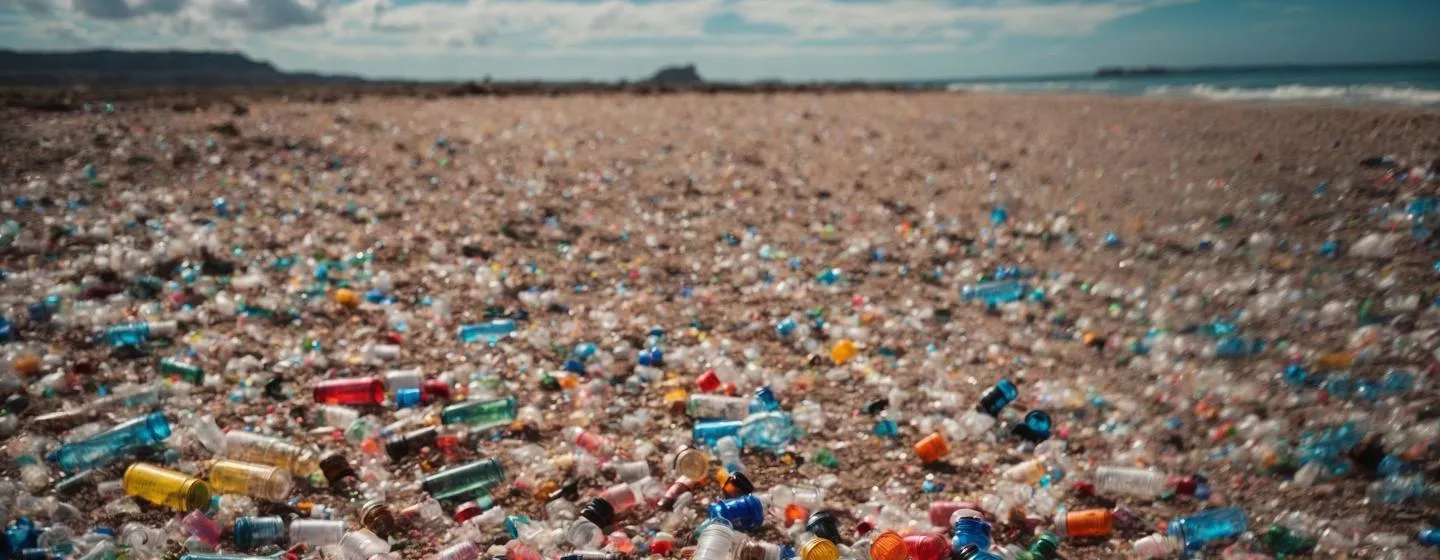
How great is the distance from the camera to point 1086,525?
9.70 ft

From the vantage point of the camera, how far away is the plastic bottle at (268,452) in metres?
3.31

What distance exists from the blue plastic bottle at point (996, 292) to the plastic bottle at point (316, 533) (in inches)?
164

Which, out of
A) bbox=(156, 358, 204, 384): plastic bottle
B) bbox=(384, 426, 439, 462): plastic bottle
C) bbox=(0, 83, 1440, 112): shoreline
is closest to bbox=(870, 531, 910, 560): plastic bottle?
bbox=(384, 426, 439, 462): plastic bottle

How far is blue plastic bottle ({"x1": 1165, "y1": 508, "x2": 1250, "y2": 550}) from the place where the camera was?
2.86m

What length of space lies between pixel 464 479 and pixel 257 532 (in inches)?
29.6

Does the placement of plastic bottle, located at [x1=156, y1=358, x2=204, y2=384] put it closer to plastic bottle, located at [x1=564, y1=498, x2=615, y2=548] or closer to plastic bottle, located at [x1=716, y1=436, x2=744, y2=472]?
plastic bottle, located at [x1=564, y1=498, x2=615, y2=548]

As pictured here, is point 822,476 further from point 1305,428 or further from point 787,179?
point 787,179

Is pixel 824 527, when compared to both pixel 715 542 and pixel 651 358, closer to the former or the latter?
pixel 715 542

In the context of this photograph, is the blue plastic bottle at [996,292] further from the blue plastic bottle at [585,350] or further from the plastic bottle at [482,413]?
the plastic bottle at [482,413]

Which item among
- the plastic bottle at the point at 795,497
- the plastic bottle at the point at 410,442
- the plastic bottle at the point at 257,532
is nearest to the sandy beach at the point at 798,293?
the plastic bottle at the point at 410,442

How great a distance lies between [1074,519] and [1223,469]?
85cm

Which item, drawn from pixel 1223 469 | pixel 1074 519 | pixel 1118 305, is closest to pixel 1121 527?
pixel 1074 519

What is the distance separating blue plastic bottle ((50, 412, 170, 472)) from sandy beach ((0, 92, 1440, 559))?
106 mm

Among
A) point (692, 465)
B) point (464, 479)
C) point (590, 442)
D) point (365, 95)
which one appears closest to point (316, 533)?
point (464, 479)
